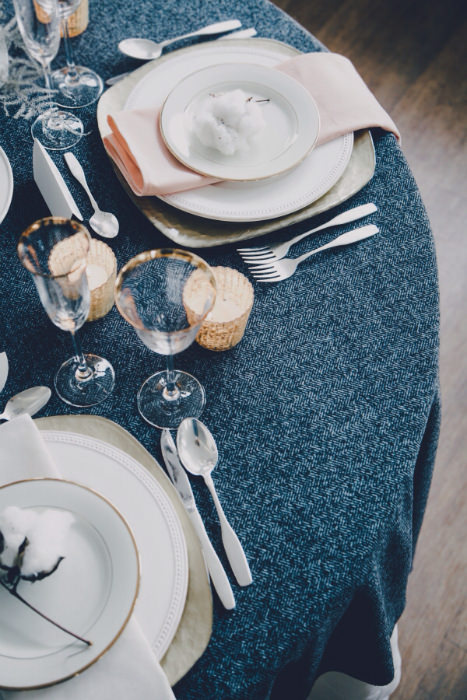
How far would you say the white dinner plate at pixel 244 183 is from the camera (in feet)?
2.64

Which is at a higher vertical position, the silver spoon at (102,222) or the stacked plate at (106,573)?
the silver spoon at (102,222)

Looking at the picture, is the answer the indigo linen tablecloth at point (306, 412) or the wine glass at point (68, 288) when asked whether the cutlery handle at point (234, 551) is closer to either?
the indigo linen tablecloth at point (306, 412)

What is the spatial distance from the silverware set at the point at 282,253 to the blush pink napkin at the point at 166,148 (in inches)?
4.3

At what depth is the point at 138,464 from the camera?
64cm

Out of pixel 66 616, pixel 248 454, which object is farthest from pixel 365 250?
pixel 66 616

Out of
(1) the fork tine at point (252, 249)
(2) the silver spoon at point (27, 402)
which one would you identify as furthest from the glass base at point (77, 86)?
(2) the silver spoon at point (27, 402)

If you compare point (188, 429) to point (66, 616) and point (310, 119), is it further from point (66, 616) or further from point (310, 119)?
point (310, 119)

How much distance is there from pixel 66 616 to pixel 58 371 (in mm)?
274

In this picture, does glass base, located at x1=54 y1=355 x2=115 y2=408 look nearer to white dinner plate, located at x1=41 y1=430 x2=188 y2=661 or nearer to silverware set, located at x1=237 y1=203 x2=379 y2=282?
white dinner plate, located at x1=41 y1=430 x2=188 y2=661

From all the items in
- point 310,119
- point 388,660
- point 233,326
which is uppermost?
point 310,119

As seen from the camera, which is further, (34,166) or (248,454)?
(34,166)

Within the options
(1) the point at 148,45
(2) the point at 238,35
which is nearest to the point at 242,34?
(2) the point at 238,35

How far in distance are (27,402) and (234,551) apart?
0.87ft

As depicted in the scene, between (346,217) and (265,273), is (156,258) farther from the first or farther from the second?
(346,217)
